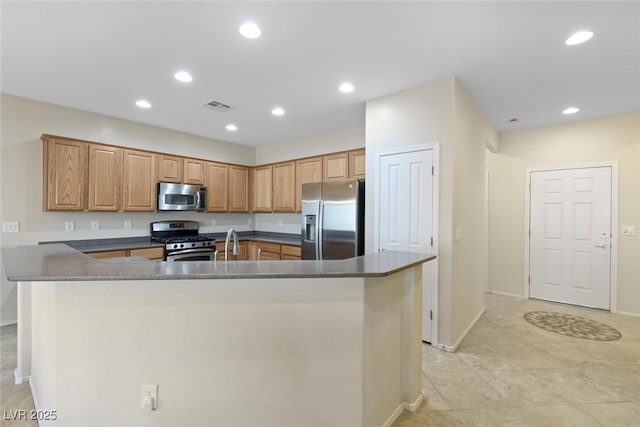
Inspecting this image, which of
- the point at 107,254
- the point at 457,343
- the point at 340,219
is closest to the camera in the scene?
the point at 457,343

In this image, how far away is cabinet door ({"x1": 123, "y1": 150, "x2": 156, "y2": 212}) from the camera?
419 cm

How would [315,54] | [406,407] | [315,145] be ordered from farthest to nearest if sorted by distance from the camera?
[315,145] → [315,54] → [406,407]

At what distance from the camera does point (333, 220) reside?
3.96 metres

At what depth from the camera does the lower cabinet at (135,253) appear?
3699 mm

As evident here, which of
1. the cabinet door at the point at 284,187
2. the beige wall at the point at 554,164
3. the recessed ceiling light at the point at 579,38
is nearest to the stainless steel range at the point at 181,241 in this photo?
the cabinet door at the point at 284,187

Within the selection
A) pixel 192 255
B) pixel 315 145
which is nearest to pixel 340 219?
pixel 315 145

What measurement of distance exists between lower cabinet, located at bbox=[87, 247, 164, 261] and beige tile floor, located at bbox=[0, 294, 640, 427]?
110cm

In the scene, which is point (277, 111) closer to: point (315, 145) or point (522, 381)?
point (315, 145)

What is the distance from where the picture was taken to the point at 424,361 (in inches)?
107

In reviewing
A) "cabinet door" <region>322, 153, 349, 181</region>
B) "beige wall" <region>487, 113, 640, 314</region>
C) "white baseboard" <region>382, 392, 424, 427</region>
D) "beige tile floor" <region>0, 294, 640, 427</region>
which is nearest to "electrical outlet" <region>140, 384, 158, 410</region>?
"beige tile floor" <region>0, 294, 640, 427</region>

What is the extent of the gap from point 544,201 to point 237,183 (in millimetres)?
5227

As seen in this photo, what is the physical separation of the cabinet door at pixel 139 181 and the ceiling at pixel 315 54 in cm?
71

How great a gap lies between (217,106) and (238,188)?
213cm

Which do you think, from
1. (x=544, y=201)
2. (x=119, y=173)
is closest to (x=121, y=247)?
(x=119, y=173)
